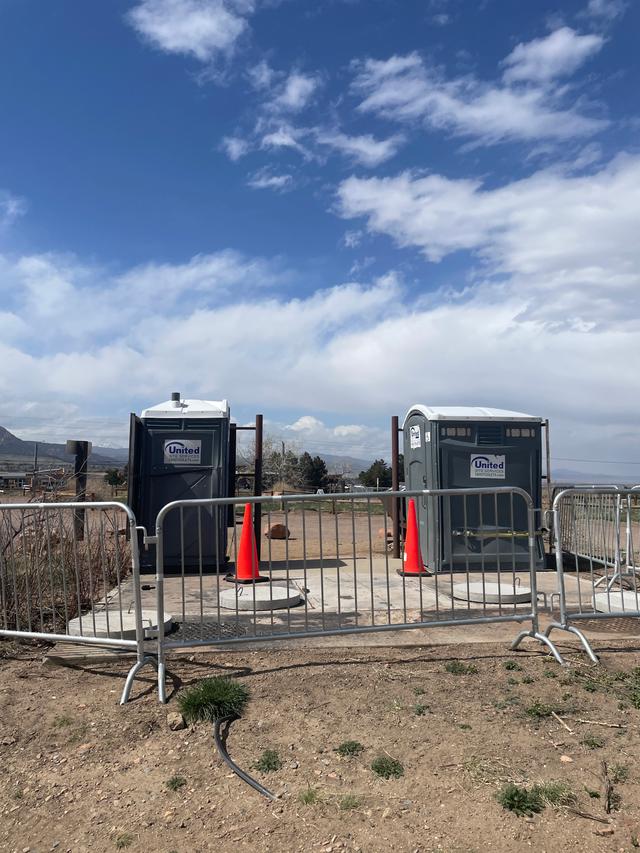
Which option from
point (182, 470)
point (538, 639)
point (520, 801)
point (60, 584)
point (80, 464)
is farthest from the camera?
point (80, 464)

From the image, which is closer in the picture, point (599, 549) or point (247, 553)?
point (247, 553)

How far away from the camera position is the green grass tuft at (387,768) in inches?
125

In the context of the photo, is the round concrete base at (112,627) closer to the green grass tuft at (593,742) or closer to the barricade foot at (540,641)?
the barricade foot at (540,641)

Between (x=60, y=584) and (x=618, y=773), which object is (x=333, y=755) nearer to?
(x=618, y=773)

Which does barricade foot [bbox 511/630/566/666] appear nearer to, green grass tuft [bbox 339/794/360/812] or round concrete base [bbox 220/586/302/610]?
round concrete base [bbox 220/586/302/610]

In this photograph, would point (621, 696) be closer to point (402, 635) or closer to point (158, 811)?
point (402, 635)

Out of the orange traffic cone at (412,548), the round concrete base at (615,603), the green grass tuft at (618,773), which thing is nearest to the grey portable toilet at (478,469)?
the orange traffic cone at (412,548)

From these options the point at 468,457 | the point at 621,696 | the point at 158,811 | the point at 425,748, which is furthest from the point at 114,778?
the point at 468,457

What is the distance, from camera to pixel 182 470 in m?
9.41

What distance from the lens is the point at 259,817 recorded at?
2.88 metres

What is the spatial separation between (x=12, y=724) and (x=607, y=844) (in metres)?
3.43

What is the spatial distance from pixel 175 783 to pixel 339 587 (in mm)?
3025

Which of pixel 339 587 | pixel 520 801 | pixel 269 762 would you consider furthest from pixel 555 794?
pixel 339 587

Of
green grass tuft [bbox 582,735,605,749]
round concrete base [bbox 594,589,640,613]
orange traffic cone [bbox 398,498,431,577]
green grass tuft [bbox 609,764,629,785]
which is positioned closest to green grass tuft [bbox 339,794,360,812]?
green grass tuft [bbox 609,764,629,785]
